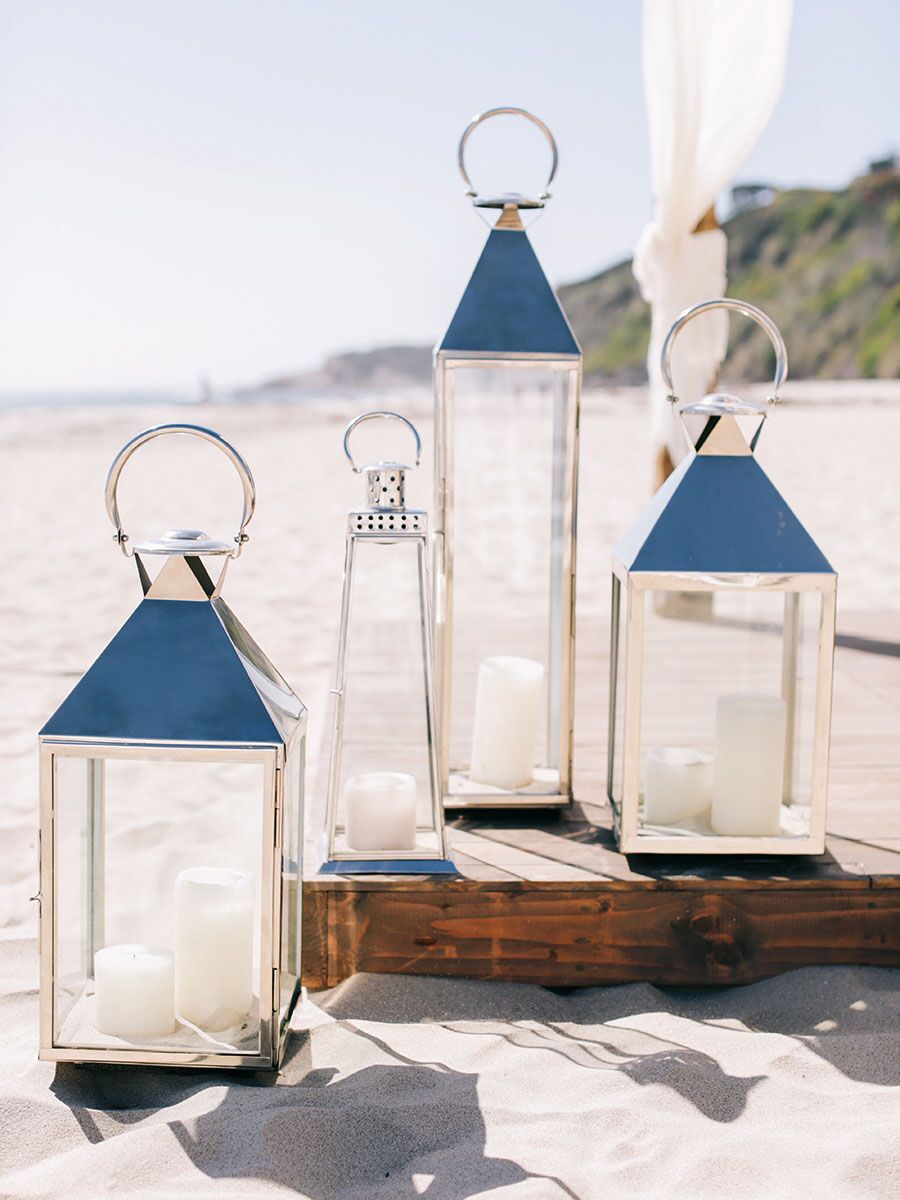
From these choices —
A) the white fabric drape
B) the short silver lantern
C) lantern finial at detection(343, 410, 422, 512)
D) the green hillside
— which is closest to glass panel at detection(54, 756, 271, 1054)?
the short silver lantern

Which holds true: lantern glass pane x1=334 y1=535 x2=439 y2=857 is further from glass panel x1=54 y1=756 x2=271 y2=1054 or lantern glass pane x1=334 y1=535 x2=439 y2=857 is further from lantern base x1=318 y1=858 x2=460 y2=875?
glass panel x1=54 y1=756 x2=271 y2=1054

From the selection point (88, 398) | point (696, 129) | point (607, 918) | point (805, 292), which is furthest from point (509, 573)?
point (805, 292)

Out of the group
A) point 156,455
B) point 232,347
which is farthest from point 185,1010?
point 232,347

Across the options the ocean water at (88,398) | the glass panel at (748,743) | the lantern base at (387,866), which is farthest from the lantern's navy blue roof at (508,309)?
the ocean water at (88,398)

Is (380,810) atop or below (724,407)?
below

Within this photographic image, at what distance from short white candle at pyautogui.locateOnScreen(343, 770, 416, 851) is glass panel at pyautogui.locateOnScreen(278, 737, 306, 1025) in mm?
156

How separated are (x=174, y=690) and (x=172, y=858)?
0.25 meters

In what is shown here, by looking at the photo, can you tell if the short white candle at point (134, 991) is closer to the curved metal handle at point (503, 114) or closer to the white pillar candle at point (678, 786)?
the white pillar candle at point (678, 786)

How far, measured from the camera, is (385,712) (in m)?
1.54

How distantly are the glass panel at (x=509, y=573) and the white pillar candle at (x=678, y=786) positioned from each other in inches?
6.9

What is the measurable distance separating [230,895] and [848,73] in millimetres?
40194

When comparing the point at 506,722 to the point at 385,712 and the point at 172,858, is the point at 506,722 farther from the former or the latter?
the point at 172,858

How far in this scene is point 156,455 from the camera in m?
11.1

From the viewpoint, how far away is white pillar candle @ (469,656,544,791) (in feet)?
5.97
